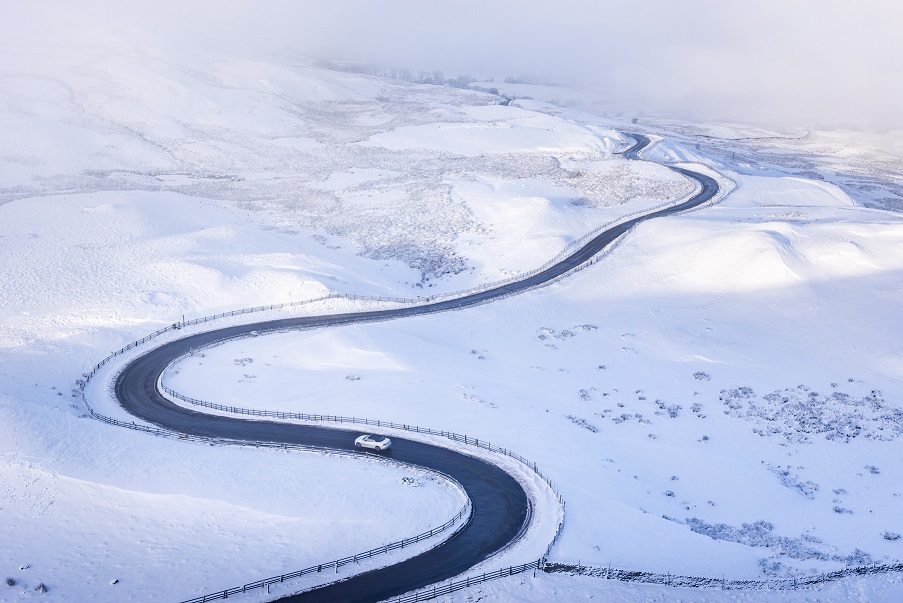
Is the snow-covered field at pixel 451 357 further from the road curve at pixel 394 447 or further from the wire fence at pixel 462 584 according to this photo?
the road curve at pixel 394 447

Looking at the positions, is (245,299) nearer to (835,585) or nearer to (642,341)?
(642,341)

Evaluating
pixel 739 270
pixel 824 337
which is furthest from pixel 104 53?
pixel 824 337

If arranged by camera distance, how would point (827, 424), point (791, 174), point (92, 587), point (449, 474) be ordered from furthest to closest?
point (791, 174)
point (827, 424)
point (449, 474)
point (92, 587)

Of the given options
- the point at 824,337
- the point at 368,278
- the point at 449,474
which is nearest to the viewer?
the point at 449,474

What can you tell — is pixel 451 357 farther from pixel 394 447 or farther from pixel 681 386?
pixel 681 386

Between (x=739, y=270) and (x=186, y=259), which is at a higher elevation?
(x=739, y=270)

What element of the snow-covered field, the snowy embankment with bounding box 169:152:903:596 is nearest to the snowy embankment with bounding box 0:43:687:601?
the snow-covered field

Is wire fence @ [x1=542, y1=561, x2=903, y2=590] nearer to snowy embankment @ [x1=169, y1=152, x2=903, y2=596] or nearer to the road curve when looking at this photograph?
snowy embankment @ [x1=169, y1=152, x2=903, y2=596]
